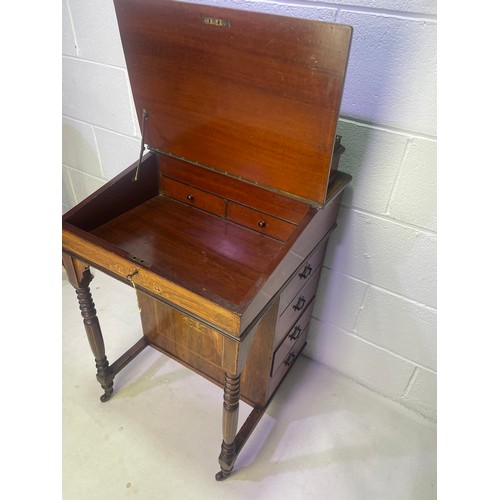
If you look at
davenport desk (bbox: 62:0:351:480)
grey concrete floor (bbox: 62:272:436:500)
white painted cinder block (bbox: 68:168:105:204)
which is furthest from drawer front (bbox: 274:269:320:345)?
white painted cinder block (bbox: 68:168:105:204)

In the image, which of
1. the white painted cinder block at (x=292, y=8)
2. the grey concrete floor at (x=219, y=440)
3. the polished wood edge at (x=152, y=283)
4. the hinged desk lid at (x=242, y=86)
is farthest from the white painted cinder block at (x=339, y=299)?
the white painted cinder block at (x=292, y=8)

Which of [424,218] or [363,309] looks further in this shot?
[363,309]

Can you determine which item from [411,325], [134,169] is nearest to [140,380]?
[134,169]

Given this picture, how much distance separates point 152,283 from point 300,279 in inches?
20.3

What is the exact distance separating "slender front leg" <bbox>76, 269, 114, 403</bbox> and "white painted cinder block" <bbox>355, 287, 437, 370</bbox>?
1.03 meters

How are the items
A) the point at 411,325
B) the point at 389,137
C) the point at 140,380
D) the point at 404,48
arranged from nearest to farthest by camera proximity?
the point at 404,48, the point at 389,137, the point at 411,325, the point at 140,380

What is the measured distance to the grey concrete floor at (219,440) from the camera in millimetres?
1430

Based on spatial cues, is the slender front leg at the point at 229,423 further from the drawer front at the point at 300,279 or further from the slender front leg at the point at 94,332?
the slender front leg at the point at 94,332

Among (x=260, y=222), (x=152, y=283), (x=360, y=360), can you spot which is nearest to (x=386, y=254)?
(x=260, y=222)

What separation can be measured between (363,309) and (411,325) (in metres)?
0.19

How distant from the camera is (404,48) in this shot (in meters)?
1.03

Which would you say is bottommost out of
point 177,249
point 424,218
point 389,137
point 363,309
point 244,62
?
point 363,309

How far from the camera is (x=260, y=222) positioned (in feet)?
4.15

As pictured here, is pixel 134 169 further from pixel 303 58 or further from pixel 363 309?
pixel 363 309
